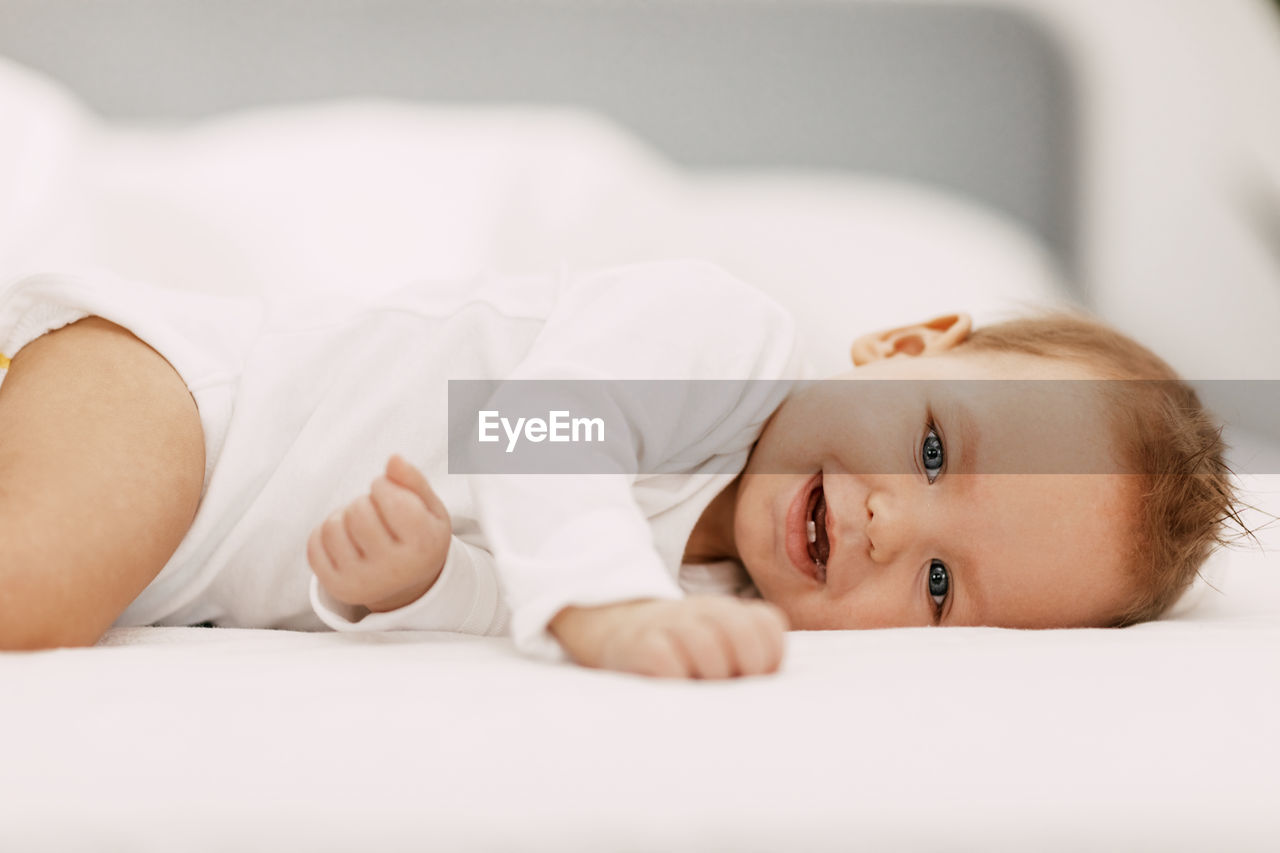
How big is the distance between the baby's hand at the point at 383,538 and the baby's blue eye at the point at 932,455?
0.39 metres

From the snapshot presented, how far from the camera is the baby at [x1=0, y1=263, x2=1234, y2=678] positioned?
755mm

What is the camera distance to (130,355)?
32.1 inches

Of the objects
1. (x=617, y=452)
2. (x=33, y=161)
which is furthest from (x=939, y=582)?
(x=33, y=161)

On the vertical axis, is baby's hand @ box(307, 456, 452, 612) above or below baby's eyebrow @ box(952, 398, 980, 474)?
below

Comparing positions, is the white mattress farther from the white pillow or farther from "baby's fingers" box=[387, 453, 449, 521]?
the white pillow

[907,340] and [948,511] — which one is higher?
[907,340]

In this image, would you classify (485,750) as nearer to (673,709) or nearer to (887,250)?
(673,709)

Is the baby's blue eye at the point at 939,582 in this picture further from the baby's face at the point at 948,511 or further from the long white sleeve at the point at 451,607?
the long white sleeve at the point at 451,607

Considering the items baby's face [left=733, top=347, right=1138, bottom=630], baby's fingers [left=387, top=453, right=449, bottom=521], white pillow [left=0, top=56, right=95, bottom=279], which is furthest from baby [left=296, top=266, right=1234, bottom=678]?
white pillow [left=0, top=56, right=95, bottom=279]

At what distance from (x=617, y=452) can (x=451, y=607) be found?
17 cm

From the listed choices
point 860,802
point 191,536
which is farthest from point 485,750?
point 191,536

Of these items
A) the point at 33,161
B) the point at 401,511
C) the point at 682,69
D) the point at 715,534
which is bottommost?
the point at 715,534

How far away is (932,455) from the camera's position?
86 centimetres

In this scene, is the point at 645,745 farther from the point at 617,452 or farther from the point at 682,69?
the point at 682,69
